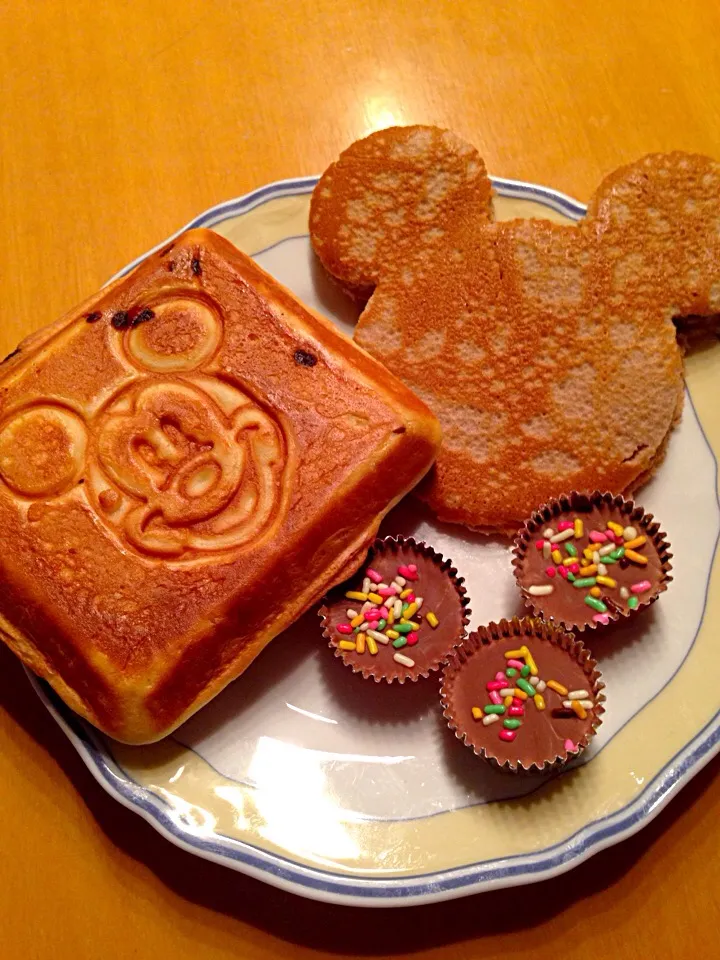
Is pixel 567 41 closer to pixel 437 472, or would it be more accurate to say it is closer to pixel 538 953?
pixel 437 472

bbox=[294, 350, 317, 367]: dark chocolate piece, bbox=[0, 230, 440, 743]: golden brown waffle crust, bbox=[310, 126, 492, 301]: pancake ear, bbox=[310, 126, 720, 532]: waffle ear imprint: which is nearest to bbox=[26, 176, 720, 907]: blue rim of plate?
bbox=[0, 230, 440, 743]: golden brown waffle crust

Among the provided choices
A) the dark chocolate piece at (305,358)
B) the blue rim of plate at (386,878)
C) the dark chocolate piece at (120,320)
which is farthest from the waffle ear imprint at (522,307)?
the blue rim of plate at (386,878)

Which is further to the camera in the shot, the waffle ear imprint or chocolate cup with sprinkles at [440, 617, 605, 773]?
the waffle ear imprint

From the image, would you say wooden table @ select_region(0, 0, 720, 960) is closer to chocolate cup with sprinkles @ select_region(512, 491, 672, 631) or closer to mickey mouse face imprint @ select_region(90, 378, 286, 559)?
mickey mouse face imprint @ select_region(90, 378, 286, 559)

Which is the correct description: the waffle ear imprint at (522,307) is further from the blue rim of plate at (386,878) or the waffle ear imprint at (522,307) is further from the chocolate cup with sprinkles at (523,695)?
the blue rim of plate at (386,878)

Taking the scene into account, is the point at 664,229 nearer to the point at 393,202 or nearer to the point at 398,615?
the point at 393,202
